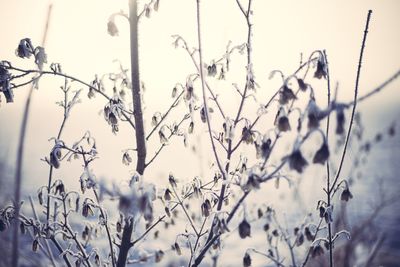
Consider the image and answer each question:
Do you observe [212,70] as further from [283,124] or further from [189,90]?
[283,124]

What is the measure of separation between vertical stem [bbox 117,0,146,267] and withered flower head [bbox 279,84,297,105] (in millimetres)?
984

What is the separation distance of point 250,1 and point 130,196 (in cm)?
152

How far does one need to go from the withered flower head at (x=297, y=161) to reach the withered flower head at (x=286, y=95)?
0.33 metres

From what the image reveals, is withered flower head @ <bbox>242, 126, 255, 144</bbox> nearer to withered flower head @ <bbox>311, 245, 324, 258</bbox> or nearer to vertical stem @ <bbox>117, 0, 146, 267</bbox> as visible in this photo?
vertical stem @ <bbox>117, 0, 146, 267</bbox>

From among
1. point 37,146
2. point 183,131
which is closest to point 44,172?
point 37,146

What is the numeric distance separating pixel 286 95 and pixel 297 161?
1.28 feet

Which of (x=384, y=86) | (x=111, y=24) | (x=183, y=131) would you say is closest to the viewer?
(x=384, y=86)

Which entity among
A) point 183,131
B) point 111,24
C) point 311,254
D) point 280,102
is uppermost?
point 111,24

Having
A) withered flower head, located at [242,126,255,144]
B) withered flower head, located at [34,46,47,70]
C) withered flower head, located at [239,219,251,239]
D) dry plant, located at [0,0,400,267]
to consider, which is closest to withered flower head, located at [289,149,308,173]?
dry plant, located at [0,0,400,267]

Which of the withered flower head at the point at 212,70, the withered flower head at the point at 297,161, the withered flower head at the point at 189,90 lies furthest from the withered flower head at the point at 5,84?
the withered flower head at the point at 297,161

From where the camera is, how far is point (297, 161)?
1.54m

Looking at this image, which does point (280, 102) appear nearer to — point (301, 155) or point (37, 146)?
point (301, 155)

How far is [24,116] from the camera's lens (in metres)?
1.55

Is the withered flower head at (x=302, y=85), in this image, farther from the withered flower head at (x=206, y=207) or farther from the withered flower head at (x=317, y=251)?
the withered flower head at (x=317, y=251)
